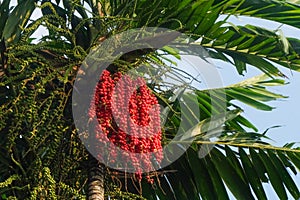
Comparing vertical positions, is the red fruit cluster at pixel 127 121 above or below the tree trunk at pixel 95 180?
above

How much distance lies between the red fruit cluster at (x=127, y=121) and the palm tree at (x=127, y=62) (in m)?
0.11

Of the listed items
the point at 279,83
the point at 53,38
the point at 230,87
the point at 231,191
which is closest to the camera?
the point at 53,38

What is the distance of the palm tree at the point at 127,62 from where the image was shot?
2314 mm

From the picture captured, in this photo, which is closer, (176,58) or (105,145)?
(105,145)

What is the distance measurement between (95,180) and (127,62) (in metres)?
0.42

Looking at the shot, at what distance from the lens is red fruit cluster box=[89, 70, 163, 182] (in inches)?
88.3

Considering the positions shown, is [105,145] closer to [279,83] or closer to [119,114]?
[119,114]

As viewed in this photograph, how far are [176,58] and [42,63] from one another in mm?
835

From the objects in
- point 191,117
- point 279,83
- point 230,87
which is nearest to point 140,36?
point 191,117

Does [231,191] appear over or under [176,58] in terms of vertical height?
under

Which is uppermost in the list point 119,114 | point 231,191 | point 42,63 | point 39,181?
point 42,63

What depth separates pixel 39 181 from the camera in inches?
90.4

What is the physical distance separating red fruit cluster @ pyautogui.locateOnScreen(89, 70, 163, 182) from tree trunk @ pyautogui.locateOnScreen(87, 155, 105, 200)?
106 millimetres

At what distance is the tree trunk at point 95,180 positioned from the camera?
2.33m
